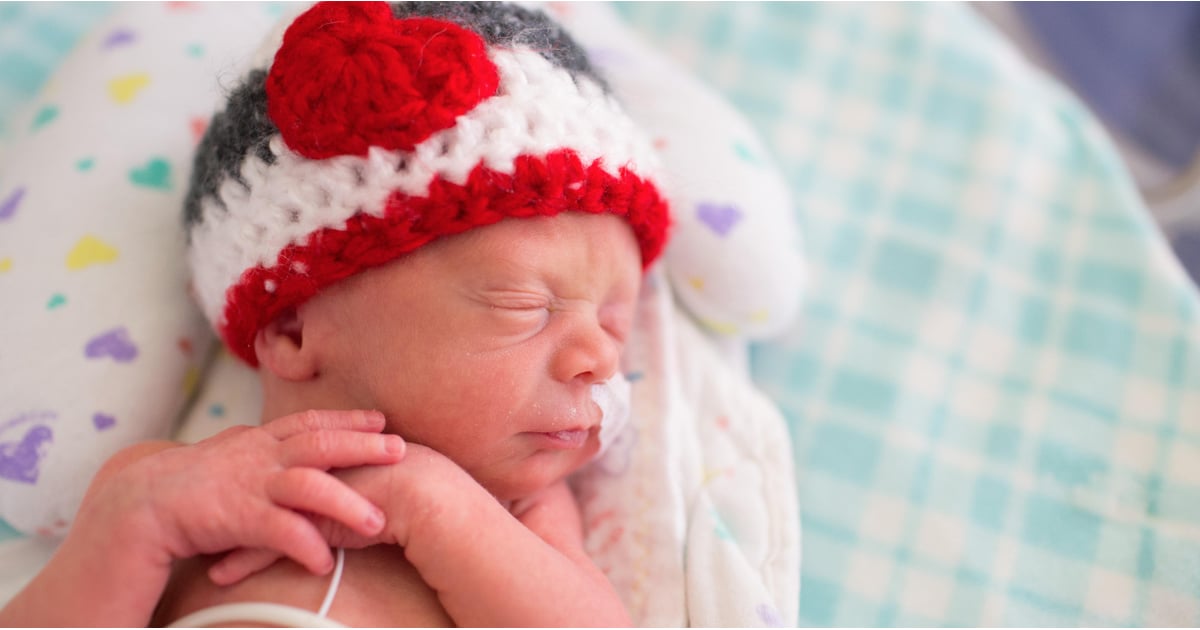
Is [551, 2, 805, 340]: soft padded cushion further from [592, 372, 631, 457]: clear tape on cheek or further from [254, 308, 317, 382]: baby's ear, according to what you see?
[254, 308, 317, 382]: baby's ear

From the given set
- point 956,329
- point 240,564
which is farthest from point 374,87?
point 956,329

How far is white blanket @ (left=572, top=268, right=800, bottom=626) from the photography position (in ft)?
4.48

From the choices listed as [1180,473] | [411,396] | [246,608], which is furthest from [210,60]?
[1180,473]

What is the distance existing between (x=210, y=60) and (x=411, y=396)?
2.66 ft

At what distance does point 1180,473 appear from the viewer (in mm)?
1619

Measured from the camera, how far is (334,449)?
1109mm

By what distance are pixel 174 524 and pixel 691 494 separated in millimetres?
737

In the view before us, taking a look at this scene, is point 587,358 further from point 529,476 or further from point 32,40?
point 32,40

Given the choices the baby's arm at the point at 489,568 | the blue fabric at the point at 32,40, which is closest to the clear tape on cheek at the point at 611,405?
the baby's arm at the point at 489,568

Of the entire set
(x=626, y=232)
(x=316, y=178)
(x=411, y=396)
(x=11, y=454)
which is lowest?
(x=11, y=454)

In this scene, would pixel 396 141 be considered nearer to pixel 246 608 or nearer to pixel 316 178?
pixel 316 178

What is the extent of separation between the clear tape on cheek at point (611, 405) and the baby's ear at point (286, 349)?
1.23 feet

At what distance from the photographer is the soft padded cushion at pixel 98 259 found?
1338mm

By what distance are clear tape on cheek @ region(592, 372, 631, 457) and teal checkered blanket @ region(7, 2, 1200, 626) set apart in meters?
0.41
